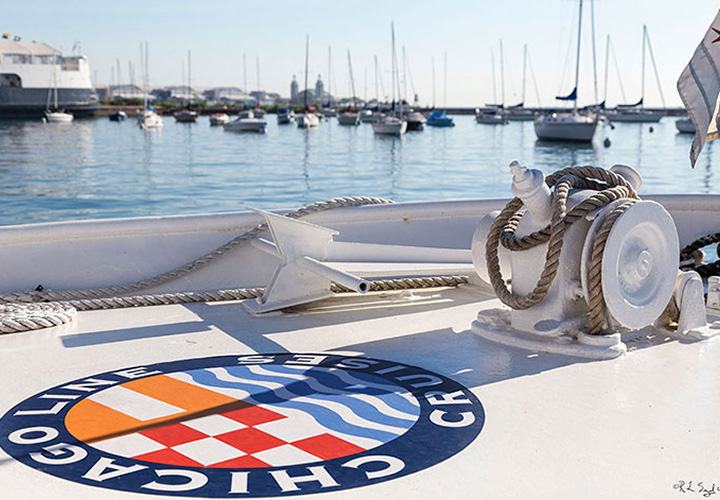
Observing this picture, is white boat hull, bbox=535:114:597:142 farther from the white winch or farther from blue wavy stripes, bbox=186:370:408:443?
blue wavy stripes, bbox=186:370:408:443

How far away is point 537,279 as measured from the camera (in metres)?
3.71

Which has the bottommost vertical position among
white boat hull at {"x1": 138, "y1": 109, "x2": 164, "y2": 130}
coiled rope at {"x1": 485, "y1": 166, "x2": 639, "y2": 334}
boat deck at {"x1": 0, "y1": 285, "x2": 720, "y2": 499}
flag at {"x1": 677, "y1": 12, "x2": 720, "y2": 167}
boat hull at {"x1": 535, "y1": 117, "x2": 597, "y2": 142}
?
boat deck at {"x1": 0, "y1": 285, "x2": 720, "y2": 499}

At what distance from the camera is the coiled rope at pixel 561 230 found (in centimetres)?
350

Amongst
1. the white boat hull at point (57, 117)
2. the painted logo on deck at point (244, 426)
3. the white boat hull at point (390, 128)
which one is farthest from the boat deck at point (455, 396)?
the white boat hull at point (57, 117)

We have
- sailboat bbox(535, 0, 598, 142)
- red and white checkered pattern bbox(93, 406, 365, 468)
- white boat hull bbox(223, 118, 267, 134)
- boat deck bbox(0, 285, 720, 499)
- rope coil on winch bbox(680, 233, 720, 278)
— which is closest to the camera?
boat deck bbox(0, 285, 720, 499)

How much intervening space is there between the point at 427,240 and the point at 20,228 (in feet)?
8.11

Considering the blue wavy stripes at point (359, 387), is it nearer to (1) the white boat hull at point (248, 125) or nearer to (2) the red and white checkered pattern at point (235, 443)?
(2) the red and white checkered pattern at point (235, 443)

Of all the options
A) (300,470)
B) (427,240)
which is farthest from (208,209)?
(300,470)

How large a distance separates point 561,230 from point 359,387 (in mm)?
1087

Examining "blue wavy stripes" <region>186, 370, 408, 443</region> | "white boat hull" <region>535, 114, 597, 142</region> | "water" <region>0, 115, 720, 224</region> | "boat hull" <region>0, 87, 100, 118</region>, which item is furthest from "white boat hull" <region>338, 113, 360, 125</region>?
"blue wavy stripes" <region>186, 370, 408, 443</region>

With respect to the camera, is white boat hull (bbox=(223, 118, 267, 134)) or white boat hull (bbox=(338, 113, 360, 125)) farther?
white boat hull (bbox=(338, 113, 360, 125))

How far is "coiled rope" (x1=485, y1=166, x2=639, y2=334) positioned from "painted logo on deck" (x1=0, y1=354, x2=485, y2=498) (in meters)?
0.65

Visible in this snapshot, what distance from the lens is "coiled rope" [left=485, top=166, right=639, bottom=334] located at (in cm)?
350

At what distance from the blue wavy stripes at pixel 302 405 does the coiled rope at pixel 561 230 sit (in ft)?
3.65
